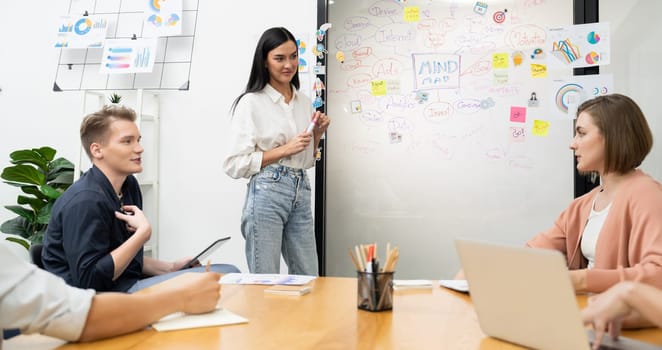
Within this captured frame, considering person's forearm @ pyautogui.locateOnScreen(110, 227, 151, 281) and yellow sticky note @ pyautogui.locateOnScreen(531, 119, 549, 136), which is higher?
yellow sticky note @ pyautogui.locateOnScreen(531, 119, 549, 136)

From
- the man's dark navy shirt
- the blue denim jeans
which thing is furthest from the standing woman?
the man's dark navy shirt

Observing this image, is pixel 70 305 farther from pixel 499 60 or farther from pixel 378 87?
pixel 499 60

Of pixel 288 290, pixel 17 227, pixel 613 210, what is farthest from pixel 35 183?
pixel 613 210

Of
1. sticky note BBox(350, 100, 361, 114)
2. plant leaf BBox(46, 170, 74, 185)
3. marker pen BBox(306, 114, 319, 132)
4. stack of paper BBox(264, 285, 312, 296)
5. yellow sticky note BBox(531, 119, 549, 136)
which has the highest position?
sticky note BBox(350, 100, 361, 114)

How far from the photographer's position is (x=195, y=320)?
1.25m

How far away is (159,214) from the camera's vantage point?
3.66 meters

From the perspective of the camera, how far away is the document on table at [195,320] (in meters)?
1.21

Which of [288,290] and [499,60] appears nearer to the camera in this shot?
[288,290]

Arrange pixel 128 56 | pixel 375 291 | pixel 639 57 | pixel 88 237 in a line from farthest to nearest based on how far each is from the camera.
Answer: pixel 128 56, pixel 639 57, pixel 88 237, pixel 375 291

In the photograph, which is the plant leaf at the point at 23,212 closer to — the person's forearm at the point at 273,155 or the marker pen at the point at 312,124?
the person's forearm at the point at 273,155

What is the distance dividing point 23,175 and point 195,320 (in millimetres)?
2537

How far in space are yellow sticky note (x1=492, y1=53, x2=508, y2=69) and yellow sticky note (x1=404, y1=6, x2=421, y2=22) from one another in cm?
47

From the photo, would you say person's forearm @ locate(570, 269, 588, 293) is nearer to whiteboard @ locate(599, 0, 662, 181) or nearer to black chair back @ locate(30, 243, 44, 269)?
black chair back @ locate(30, 243, 44, 269)

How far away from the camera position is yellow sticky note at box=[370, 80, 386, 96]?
3.46m
